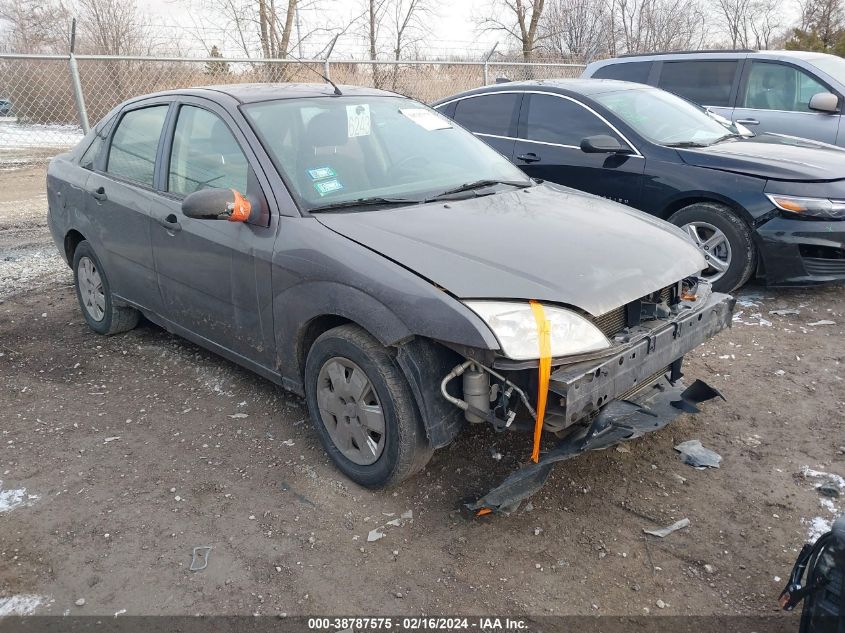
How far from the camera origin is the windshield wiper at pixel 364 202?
129 inches

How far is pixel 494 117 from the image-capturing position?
21.8ft

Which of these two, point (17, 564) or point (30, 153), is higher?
point (30, 153)

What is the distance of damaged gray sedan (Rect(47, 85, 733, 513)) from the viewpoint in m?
2.67

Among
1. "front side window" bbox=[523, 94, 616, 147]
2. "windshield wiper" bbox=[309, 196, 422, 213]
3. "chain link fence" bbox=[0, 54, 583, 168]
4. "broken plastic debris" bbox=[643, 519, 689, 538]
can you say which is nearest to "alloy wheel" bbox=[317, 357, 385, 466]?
"windshield wiper" bbox=[309, 196, 422, 213]

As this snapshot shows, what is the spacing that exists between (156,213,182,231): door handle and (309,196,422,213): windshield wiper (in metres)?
1.02

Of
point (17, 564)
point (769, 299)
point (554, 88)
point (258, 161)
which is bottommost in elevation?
point (17, 564)

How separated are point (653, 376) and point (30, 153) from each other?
1518 centimetres

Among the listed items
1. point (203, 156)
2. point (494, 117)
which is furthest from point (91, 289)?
point (494, 117)

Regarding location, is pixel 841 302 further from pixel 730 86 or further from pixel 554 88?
pixel 730 86

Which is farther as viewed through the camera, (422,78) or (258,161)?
(422,78)

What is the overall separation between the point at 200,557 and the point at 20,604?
65 centimetres

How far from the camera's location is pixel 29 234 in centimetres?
816

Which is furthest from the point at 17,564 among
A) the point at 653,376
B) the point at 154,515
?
the point at 653,376

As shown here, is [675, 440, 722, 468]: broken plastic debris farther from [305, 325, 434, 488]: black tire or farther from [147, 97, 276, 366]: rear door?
[147, 97, 276, 366]: rear door
